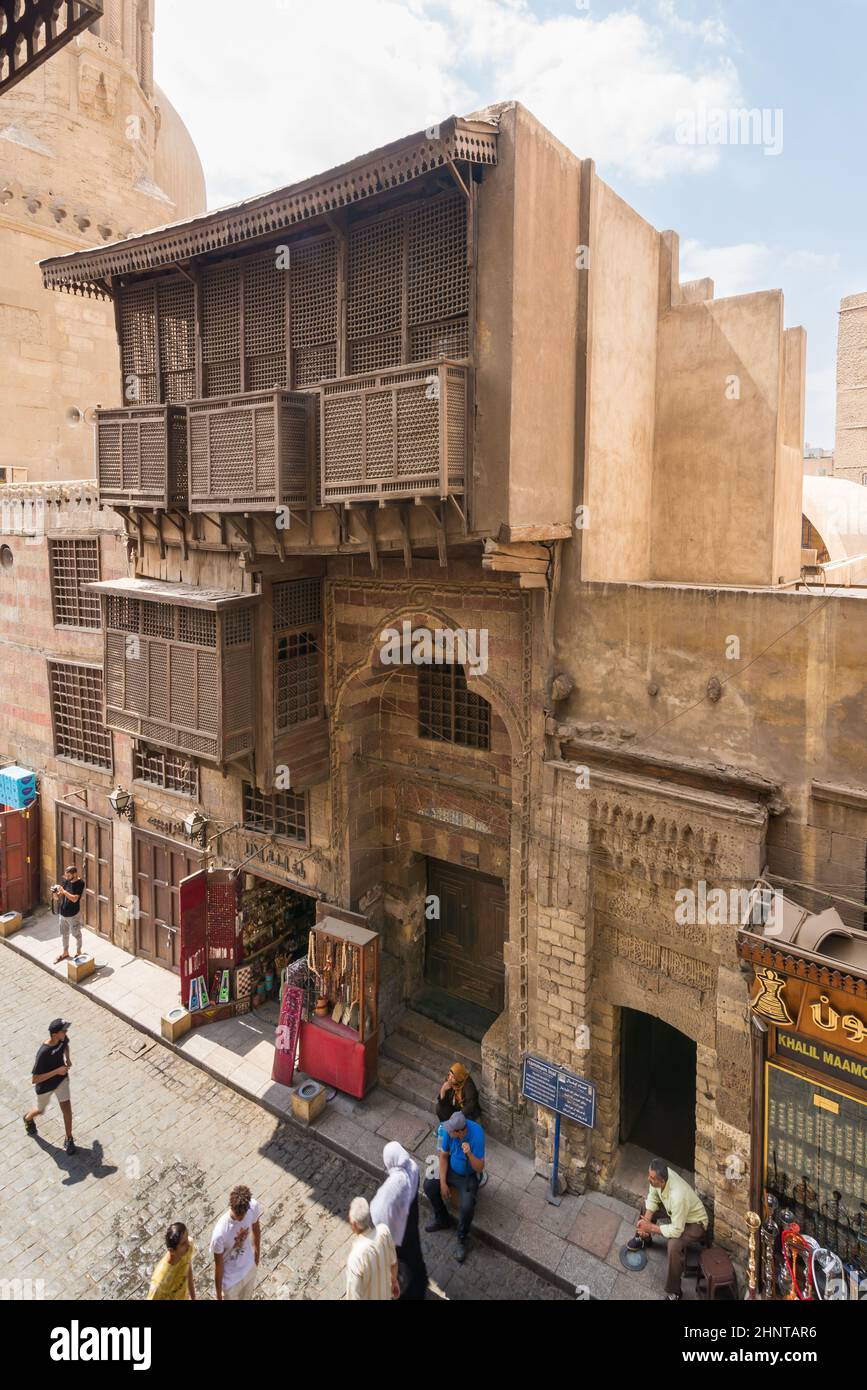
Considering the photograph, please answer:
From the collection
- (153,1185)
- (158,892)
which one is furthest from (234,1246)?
(158,892)

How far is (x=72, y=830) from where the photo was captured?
1792cm

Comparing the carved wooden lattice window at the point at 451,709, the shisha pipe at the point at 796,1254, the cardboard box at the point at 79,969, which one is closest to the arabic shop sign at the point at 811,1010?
the shisha pipe at the point at 796,1254

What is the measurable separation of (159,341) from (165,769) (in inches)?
316

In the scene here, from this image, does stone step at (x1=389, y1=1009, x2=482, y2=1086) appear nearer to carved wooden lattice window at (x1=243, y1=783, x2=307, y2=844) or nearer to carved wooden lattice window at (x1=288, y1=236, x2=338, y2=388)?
carved wooden lattice window at (x1=243, y1=783, x2=307, y2=844)

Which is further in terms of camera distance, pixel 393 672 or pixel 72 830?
pixel 72 830

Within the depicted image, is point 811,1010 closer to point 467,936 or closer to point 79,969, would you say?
point 467,936

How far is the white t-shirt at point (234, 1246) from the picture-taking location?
8.18 m

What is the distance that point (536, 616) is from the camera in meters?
10.4

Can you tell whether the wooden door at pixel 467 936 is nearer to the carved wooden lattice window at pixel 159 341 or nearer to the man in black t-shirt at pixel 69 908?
the man in black t-shirt at pixel 69 908

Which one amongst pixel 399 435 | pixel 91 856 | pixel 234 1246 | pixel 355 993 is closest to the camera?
pixel 234 1246

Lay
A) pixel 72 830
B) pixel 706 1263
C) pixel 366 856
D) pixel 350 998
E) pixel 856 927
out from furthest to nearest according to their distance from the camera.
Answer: pixel 72 830 → pixel 366 856 → pixel 350 998 → pixel 706 1263 → pixel 856 927

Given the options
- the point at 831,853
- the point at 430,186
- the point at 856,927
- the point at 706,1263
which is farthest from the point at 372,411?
the point at 706,1263

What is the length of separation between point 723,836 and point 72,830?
590 inches

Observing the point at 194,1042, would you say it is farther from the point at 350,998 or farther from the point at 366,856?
the point at 366,856
